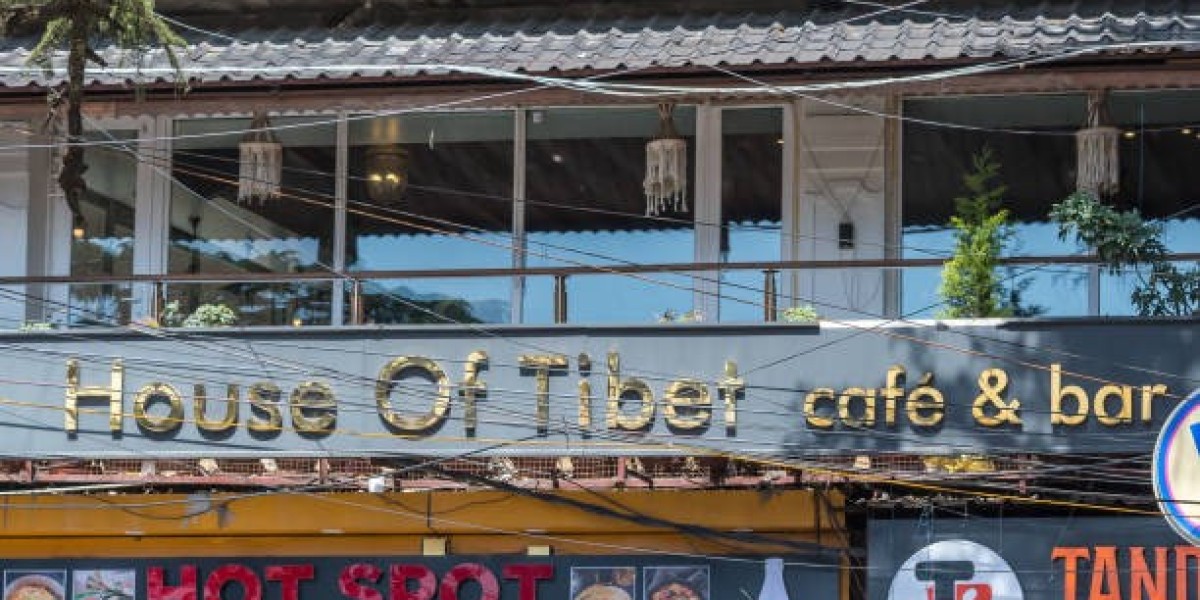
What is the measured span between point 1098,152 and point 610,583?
4900mm

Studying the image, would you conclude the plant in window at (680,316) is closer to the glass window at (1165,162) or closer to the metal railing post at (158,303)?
the glass window at (1165,162)

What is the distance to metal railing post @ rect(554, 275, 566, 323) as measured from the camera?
17.5 meters

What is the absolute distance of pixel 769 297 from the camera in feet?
56.5

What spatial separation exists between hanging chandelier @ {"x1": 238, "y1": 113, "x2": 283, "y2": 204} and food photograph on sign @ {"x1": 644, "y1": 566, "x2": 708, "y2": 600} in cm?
440

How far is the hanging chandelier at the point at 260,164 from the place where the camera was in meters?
18.3

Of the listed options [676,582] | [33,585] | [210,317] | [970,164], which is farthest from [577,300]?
[33,585]

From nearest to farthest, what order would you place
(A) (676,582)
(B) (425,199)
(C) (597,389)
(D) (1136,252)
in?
(D) (1136,252) → (C) (597,389) → (A) (676,582) → (B) (425,199)

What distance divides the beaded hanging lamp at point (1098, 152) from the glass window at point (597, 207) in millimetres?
3199

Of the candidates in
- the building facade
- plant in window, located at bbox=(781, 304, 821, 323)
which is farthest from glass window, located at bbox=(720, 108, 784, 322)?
plant in window, located at bbox=(781, 304, 821, 323)

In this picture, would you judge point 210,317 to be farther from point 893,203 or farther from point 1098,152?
point 1098,152

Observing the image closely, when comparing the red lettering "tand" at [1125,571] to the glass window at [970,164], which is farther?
the glass window at [970,164]

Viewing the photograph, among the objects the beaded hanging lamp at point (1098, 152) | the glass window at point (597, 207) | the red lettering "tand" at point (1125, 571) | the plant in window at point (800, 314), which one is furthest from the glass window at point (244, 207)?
the red lettering "tand" at point (1125, 571)

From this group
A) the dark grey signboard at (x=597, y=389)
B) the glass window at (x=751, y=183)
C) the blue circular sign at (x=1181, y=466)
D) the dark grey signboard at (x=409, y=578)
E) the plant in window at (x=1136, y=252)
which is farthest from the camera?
the glass window at (x=751, y=183)

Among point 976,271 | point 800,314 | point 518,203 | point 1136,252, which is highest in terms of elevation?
point 518,203
